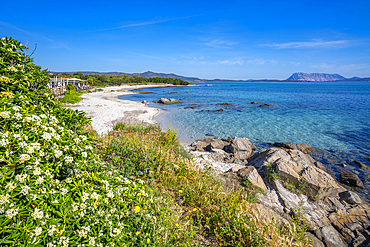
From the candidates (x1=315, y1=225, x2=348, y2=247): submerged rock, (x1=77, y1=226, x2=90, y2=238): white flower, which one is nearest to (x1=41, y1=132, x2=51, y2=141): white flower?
(x1=77, y1=226, x2=90, y2=238): white flower

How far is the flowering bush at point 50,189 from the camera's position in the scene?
185 cm

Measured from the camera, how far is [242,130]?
53.7ft

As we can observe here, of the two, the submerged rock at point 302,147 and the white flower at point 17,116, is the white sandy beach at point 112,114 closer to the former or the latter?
the white flower at point 17,116

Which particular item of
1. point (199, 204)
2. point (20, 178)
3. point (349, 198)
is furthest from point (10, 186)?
point (349, 198)

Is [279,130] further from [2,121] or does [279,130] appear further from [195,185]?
[2,121]

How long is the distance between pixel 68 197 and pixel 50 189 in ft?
0.75

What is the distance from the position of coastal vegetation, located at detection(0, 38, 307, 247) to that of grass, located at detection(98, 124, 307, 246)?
0.03 meters

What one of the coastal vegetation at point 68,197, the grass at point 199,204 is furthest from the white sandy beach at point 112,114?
the coastal vegetation at point 68,197

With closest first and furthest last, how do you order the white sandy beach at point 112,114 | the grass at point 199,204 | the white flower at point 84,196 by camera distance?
the white flower at point 84,196
the grass at point 199,204
the white sandy beach at point 112,114

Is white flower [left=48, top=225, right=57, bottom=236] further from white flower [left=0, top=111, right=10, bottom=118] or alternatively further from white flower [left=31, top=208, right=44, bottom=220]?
white flower [left=0, top=111, right=10, bottom=118]

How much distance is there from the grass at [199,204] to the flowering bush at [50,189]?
820 millimetres

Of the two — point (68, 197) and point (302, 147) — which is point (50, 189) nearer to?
point (68, 197)

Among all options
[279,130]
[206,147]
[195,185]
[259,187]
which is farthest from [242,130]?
[195,185]

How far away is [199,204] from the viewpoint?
13.9ft
